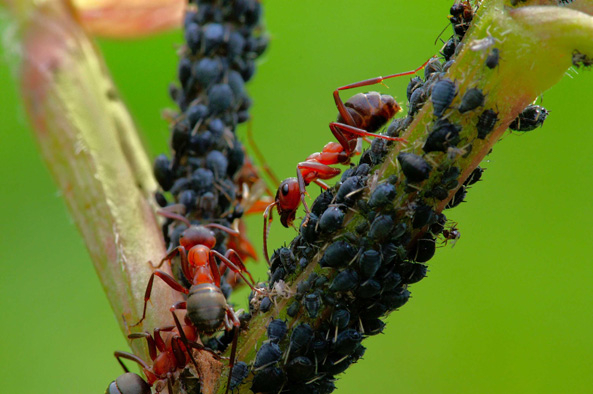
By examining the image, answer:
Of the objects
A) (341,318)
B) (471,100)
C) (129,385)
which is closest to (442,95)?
(471,100)

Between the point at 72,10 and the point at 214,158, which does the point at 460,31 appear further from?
the point at 72,10

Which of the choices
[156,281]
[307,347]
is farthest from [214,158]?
[307,347]

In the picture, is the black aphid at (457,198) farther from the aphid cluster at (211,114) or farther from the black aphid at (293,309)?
the aphid cluster at (211,114)

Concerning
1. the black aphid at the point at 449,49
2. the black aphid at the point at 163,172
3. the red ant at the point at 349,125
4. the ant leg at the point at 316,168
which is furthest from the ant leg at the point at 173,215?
the black aphid at the point at 449,49

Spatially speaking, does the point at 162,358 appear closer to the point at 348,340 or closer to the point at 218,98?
the point at 348,340

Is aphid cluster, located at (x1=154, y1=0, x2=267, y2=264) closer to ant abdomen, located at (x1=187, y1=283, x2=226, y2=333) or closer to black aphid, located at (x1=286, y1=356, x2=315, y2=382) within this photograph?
ant abdomen, located at (x1=187, y1=283, x2=226, y2=333)

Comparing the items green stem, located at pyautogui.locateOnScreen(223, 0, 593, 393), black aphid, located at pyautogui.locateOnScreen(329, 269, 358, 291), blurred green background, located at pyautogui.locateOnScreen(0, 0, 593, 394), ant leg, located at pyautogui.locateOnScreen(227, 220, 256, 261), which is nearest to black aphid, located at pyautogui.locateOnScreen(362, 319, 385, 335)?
black aphid, located at pyautogui.locateOnScreen(329, 269, 358, 291)

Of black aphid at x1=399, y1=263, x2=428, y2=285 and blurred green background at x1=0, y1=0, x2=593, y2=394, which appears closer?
black aphid at x1=399, y1=263, x2=428, y2=285

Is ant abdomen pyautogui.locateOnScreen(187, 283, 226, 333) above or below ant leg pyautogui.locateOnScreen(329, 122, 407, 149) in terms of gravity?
below
